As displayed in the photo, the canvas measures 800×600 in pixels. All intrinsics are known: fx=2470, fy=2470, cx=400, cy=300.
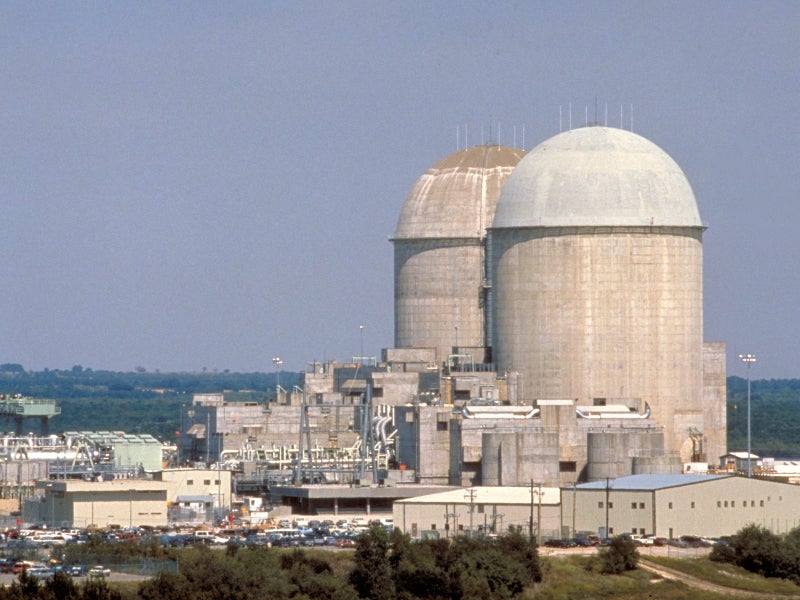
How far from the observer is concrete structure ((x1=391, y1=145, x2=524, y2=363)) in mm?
142375

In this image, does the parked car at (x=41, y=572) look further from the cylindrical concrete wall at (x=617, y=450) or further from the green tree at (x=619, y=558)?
the cylindrical concrete wall at (x=617, y=450)

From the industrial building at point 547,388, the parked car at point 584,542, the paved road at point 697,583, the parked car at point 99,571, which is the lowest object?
the paved road at point 697,583

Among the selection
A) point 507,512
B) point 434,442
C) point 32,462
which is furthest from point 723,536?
point 32,462

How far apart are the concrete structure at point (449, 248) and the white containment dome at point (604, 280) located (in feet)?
38.6

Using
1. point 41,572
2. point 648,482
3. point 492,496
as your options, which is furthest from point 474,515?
point 41,572

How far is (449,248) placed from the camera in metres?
143

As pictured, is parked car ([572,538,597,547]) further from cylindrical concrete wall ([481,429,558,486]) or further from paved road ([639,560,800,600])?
cylindrical concrete wall ([481,429,558,486])

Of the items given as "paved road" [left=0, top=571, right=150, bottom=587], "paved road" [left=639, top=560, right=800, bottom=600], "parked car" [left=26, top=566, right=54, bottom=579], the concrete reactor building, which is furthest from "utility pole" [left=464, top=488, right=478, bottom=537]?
"parked car" [left=26, top=566, right=54, bottom=579]

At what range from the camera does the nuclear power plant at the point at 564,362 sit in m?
122

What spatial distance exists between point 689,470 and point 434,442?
13.4 meters

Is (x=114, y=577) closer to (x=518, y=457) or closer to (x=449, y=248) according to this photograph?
(x=518, y=457)

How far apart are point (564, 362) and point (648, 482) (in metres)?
17.1

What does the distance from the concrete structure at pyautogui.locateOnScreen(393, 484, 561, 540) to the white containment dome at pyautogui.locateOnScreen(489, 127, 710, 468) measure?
58.5ft

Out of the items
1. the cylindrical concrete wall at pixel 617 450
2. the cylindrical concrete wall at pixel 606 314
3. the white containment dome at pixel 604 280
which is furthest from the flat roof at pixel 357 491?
the white containment dome at pixel 604 280
